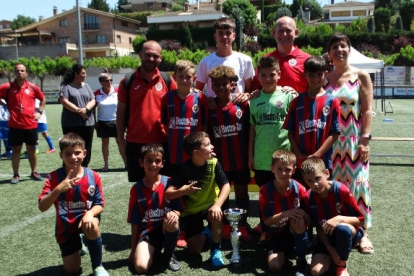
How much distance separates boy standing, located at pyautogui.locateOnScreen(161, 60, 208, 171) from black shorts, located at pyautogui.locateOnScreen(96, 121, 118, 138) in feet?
15.0

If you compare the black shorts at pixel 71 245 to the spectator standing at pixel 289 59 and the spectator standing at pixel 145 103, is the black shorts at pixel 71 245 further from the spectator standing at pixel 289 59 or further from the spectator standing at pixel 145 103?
the spectator standing at pixel 289 59

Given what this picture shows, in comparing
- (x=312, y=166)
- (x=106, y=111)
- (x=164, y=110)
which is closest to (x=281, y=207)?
(x=312, y=166)

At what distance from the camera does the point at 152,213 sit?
413 cm

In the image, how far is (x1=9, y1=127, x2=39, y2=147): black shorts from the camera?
7805 millimetres

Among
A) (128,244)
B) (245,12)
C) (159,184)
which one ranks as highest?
(245,12)

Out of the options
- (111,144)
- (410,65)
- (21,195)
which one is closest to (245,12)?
(410,65)

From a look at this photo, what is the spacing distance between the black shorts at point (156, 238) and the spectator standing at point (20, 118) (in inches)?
175

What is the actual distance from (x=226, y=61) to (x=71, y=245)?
2492mm

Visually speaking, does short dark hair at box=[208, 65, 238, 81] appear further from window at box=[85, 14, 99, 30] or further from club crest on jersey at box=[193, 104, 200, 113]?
window at box=[85, 14, 99, 30]

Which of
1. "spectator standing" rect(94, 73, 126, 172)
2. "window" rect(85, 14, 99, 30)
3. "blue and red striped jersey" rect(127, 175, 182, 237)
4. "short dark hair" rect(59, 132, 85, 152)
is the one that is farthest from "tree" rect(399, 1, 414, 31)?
"short dark hair" rect(59, 132, 85, 152)

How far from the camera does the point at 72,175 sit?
3.88 m

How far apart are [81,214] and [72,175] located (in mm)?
355

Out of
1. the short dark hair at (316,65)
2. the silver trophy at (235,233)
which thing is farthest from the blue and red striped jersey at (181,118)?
the short dark hair at (316,65)

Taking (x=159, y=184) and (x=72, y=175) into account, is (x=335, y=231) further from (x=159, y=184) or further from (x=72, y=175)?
(x=72, y=175)
